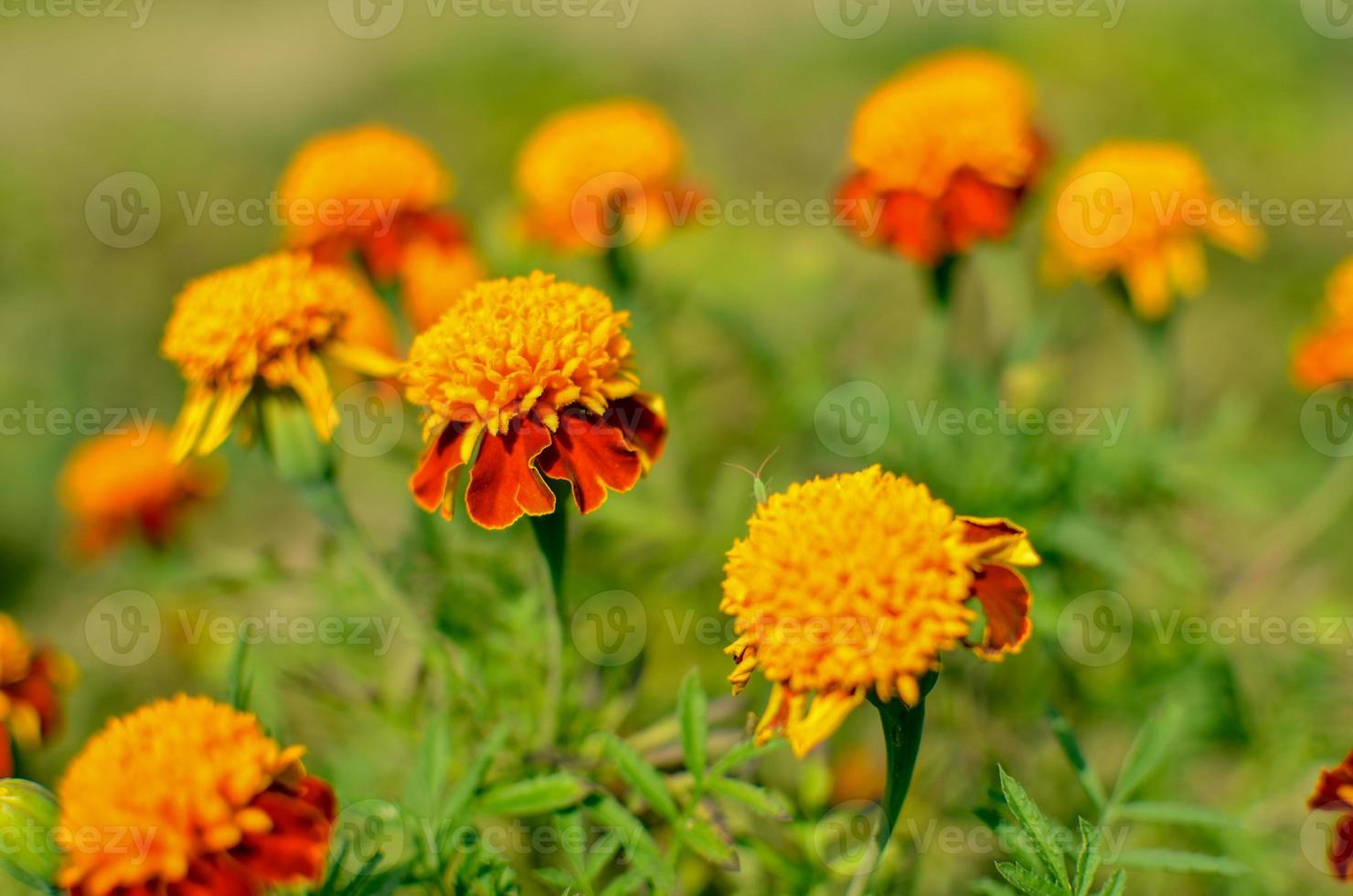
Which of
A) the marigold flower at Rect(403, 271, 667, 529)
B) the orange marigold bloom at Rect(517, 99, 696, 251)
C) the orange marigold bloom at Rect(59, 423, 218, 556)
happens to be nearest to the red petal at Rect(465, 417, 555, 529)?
the marigold flower at Rect(403, 271, 667, 529)

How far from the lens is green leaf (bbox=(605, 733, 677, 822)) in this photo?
1562 millimetres

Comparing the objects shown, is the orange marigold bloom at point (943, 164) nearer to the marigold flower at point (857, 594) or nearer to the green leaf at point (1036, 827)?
the marigold flower at point (857, 594)

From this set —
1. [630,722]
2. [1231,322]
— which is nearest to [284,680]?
[630,722]

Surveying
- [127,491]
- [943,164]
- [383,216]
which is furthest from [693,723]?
[127,491]

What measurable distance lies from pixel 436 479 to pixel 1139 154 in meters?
1.87

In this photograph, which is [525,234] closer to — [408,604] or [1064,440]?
[408,604]

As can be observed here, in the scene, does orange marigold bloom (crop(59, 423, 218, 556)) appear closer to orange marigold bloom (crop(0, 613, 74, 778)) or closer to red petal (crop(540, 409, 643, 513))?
orange marigold bloom (crop(0, 613, 74, 778))

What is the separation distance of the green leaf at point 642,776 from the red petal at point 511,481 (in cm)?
37

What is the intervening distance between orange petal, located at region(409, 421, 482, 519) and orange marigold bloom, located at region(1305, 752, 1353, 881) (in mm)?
1183

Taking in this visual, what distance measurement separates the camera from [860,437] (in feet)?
8.50

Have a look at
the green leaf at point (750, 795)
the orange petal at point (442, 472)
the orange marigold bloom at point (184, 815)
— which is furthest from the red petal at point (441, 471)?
the green leaf at point (750, 795)

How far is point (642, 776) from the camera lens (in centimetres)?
158

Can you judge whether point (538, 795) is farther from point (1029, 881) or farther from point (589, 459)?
point (1029, 881)

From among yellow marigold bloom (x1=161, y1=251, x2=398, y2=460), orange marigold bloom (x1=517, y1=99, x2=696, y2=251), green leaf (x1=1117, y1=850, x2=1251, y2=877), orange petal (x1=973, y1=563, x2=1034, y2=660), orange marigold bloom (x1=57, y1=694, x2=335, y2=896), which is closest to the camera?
orange marigold bloom (x1=57, y1=694, x2=335, y2=896)
